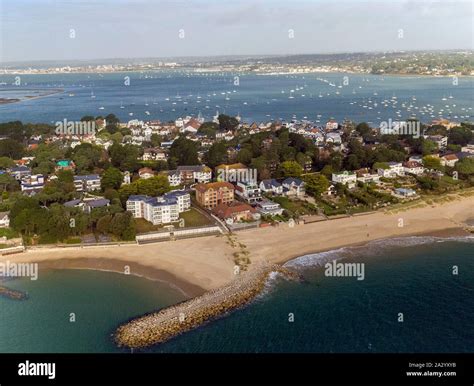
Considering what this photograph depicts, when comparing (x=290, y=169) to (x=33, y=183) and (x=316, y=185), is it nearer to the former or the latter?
(x=316, y=185)

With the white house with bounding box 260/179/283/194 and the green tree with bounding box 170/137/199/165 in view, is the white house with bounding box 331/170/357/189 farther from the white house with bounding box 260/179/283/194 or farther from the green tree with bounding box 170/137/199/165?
the green tree with bounding box 170/137/199/165

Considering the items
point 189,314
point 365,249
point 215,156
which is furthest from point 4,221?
point 365,249

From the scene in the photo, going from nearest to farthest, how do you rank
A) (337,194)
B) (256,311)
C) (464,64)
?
(256,311) < (337,194) < (464,64)

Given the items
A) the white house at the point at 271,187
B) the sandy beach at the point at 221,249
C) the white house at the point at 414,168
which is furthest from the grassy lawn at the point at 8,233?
the white house at the point at 414,168

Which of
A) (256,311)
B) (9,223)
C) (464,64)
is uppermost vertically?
(464,64)

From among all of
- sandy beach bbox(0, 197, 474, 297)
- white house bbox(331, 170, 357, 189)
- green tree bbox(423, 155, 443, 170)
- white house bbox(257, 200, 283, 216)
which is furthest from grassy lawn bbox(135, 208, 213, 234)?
green tree bbox(423, 155, 443, 170)
